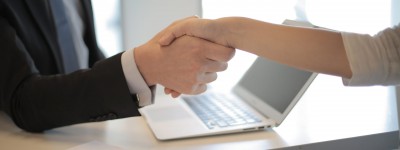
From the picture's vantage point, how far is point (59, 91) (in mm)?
761

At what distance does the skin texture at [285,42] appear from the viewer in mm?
606

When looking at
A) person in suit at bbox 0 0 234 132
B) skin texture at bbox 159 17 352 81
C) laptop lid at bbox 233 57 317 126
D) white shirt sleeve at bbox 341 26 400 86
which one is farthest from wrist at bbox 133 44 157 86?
white shirt sleeve at bbox 341 26 400 86

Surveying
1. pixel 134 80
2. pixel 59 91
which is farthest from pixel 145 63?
pixel 59 91

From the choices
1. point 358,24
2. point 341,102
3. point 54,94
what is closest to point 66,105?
point 54,94

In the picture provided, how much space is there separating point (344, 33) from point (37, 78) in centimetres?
54

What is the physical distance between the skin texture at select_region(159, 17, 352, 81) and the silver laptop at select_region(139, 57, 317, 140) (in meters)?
0.16

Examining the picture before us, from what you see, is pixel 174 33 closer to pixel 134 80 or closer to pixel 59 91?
pixel 134 80

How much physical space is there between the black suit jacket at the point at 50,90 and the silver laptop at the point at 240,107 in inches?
4.0

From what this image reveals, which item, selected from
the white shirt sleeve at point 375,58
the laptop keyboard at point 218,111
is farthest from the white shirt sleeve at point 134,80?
the white shirt sleeve at point 375,58

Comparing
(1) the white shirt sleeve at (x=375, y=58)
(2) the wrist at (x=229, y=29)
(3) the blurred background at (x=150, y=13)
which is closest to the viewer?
(1) the white shirt sleeve at (x=375, y=58)

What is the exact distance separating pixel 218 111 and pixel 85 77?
29cm

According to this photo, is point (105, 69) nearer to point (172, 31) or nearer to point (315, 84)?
point (172, 31)

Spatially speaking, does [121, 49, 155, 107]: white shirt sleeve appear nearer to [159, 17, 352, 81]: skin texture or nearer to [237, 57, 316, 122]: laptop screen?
[159, 17, 352, 81]: skin texture

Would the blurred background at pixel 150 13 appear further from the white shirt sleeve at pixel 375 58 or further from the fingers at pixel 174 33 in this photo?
the white shirt sleeve at pixel 375 58
